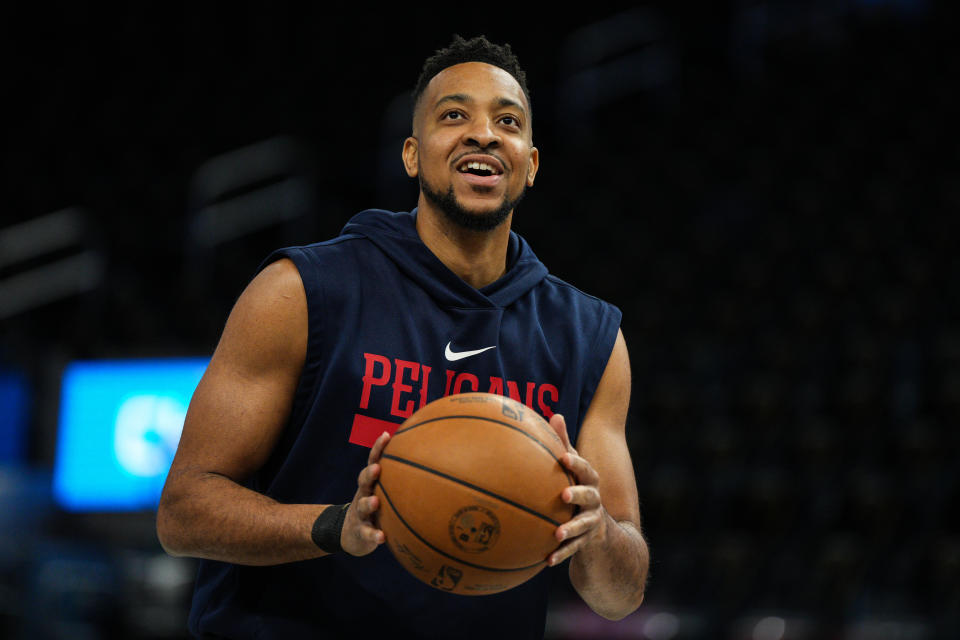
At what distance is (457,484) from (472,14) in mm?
10019

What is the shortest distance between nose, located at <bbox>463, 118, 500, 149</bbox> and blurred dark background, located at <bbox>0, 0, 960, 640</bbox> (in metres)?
3.32

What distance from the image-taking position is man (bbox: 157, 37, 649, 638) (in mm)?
1984

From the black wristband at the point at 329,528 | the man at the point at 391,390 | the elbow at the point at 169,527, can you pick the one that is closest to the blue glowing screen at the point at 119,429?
the man at the point at 391,390

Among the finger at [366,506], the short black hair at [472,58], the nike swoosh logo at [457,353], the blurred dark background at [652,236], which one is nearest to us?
the finger at [366,506]

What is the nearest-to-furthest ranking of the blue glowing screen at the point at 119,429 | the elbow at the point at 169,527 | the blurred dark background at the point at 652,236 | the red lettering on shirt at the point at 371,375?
the elbow at the point at 169,527 → the red lettering on shirt at the point at 371,375 → the blue glowing screen at the point at 119,429 → the blurred dark background at the point at 652,236

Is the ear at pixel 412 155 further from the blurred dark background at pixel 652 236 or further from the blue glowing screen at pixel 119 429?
the blurred dark background at pixel 652 236

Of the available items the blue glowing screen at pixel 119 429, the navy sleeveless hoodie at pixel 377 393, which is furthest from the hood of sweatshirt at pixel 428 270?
the blue glowing screen at pixel 119 429

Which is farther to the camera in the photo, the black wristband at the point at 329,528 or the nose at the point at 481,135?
the nose at the point at 481,135

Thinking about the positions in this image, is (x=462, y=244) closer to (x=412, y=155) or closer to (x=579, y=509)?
(x=412, y=155)

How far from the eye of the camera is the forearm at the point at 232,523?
6.25 feet

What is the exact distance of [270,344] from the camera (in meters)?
2.07

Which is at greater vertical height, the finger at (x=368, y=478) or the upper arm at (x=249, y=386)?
the upper arm at (x=249, y=386)

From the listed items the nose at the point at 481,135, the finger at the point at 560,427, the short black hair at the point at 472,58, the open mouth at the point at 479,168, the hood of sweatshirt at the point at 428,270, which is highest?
the short black hair at the point at 472,58

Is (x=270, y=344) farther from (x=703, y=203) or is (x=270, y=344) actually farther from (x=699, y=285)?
(x=703, y=203)
